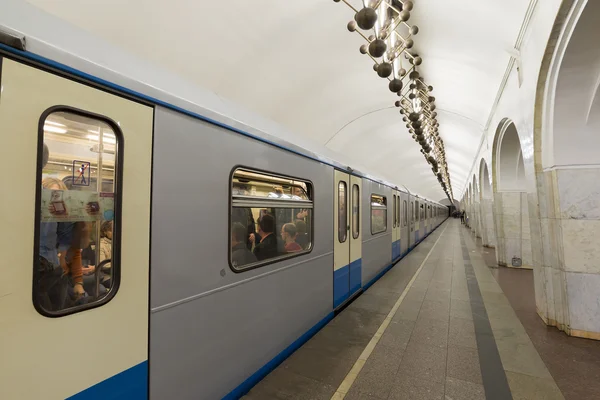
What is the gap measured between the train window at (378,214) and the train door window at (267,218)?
3186 millimetres

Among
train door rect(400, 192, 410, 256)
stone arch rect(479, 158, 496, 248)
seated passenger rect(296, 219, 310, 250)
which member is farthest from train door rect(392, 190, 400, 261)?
stone arch rect(479, 158, 496, 248)

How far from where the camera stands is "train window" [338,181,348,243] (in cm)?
480

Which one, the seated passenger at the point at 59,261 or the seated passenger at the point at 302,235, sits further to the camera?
the seated passenger at the point at 302,235

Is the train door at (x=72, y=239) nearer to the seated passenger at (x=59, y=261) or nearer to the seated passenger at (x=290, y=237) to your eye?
the seated passenger at (x=59, y=261)

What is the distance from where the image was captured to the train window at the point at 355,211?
5416 mm

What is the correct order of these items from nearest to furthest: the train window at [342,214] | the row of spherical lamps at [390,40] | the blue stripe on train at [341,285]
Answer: the row of spherical lamps at [390,40]
the blue stripe on train at [341,285]
the train window at [342,214]

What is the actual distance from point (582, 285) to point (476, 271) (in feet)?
14.9

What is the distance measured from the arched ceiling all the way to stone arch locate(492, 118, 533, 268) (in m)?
1.51

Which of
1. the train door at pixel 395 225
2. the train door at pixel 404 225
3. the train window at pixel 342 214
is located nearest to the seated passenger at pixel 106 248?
the train window at pixel 342 214

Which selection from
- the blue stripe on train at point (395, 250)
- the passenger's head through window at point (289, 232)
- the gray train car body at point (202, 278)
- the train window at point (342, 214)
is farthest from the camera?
the blue stripe on train at point (395, 250)

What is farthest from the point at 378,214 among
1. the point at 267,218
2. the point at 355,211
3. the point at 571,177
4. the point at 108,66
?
the point at 108,66

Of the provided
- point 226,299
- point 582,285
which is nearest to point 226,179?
point 226,299

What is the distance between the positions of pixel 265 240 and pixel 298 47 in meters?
5.08

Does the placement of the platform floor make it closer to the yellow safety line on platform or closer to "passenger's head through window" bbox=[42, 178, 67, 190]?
the yellow safety line on platform
